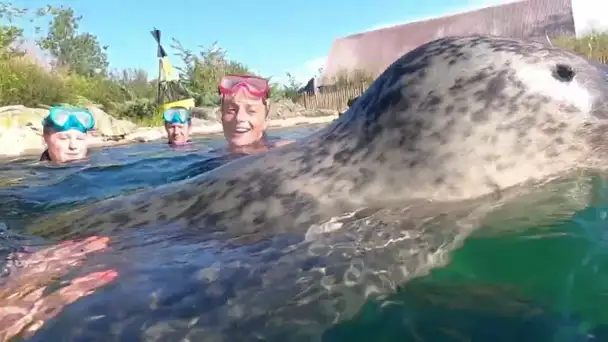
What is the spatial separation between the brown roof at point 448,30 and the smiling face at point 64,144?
23952 millimetres

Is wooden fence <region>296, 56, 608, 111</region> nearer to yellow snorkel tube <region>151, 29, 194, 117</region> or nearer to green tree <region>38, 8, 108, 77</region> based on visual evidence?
yellow snorkel tube <region>151, 29, 194, 117</region>

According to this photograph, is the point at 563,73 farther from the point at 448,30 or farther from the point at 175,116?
the point at 448,30

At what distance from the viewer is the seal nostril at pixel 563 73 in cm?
227

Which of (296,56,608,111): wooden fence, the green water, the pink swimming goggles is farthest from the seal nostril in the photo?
(296,56,608,111): wooden fence

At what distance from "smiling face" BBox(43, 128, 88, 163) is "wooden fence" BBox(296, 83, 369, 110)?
56.4 feet

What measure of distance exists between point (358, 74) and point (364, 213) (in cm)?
2527

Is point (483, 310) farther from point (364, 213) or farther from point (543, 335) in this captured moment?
point (364, 213)

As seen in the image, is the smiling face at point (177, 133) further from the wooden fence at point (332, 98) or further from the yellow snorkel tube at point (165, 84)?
the wooden fence at point (332, 98)

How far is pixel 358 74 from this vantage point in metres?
27.0

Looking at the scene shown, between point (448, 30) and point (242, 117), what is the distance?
29.4 m

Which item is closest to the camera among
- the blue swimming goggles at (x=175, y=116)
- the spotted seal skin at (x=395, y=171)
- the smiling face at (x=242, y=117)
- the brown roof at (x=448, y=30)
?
the spotted seal skin at (x=395, y=171)

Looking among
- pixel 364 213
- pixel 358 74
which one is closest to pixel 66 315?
pixel 364 213

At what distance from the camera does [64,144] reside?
727cm

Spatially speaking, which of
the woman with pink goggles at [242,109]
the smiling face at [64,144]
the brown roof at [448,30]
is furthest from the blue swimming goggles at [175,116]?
the brown roof at [448,30]
